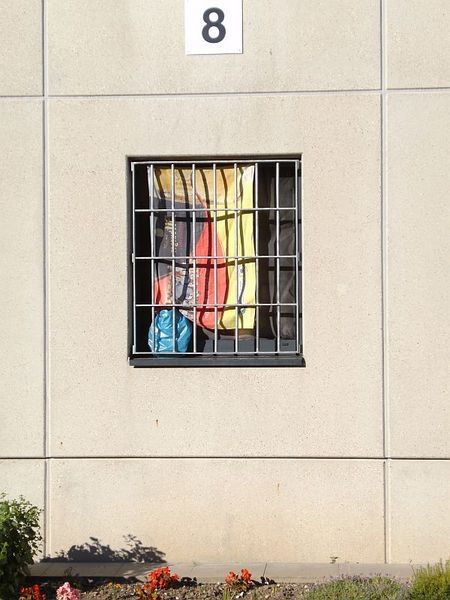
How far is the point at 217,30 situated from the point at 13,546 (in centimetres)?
362

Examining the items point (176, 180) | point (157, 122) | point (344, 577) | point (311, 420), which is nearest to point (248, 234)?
point (176, 180)

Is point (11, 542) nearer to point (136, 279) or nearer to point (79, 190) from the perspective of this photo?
point (136, 279)

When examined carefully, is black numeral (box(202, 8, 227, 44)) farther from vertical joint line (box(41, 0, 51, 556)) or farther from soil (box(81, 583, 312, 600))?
soil (box(81, 583, 312, 600))

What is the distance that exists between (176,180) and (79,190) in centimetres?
70

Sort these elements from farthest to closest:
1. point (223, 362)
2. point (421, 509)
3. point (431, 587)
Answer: point (223, 362)
point (421, 509)
point (431, 587)

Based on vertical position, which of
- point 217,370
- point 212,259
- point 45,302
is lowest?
point 217,370

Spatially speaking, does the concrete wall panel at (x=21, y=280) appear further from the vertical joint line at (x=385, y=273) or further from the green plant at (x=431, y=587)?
the green plant at (x=431, y=587)

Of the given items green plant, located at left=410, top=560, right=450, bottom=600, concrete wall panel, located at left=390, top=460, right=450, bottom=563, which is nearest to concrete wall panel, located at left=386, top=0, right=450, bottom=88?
concrete wall panel, located at left=390, top=460, right=450, bottom=563

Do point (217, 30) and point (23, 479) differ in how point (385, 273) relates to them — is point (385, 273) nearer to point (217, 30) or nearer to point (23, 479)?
point (217, 30)

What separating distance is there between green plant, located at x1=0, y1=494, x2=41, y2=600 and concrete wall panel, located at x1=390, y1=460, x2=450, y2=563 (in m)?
2.41

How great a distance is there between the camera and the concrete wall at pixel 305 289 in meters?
5.61

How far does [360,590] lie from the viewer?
4.65m

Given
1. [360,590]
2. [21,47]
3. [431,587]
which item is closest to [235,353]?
[360,590]

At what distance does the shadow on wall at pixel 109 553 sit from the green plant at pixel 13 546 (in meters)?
0.64
